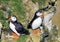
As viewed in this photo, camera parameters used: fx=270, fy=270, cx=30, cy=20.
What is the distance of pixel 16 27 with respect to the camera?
7.58ft

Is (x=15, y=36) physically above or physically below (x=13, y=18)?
below

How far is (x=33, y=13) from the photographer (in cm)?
235

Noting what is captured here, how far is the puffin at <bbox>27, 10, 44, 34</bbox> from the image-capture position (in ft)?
7.71

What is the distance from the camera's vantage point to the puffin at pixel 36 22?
7.71ft

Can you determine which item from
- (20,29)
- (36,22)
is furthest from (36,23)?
(20,29)

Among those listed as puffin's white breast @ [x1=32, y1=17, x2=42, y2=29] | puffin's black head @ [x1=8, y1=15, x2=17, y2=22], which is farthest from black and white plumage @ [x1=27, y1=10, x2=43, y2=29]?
puffin's black head @ [x1=8, y1=15, x2=17, y2=22]

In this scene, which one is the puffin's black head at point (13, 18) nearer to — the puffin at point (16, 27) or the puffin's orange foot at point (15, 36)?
the puffin at point (16, 27)

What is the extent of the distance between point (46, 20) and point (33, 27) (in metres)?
0.14

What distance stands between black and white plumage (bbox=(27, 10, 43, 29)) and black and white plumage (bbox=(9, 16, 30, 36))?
7cm

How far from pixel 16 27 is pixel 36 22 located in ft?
0.60

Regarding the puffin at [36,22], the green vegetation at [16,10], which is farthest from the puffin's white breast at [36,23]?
the green vegetation at [16,10]

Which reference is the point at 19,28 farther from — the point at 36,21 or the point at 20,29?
the point at 36,21

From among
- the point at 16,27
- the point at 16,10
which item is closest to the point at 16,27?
the point at 16,27

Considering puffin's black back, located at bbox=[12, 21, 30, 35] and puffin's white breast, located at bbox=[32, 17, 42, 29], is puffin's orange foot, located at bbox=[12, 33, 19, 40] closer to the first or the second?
puffin's black back, located at bbox=[12, 21, 30, 35]
